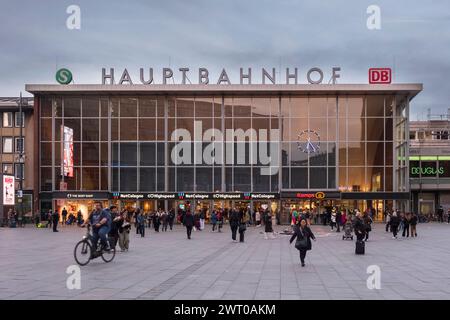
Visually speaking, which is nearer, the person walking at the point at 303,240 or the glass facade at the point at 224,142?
the person walking at the point at 303,240

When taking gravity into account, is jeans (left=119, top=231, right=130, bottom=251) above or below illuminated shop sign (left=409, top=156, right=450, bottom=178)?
below

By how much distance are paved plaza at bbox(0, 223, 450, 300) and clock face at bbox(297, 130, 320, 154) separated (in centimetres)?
3098

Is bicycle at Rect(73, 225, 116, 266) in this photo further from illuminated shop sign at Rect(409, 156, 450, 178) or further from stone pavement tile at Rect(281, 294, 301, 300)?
illuminated shop sign at Rect(409, 156, 450, 178)

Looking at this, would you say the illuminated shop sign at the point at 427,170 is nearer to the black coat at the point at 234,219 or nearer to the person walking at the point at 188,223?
the person walking at the point at 188,223

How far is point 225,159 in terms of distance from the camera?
180 feet

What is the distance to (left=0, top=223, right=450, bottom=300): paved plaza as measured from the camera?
39.8 ft

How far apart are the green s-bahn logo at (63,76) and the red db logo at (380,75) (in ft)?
96.3

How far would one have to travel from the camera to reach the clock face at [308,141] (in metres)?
54.6

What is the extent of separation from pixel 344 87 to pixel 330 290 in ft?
141

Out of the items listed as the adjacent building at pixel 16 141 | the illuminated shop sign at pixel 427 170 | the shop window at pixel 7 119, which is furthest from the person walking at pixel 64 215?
the illuminated shop sign at pixel 427 170

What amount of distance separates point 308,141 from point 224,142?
26.8ft

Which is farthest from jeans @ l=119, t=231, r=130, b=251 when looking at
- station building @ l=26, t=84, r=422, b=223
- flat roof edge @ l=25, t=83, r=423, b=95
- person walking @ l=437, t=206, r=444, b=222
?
person walking @ l=437, t=206, r=444, b=222

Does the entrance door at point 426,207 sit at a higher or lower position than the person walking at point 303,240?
lower
